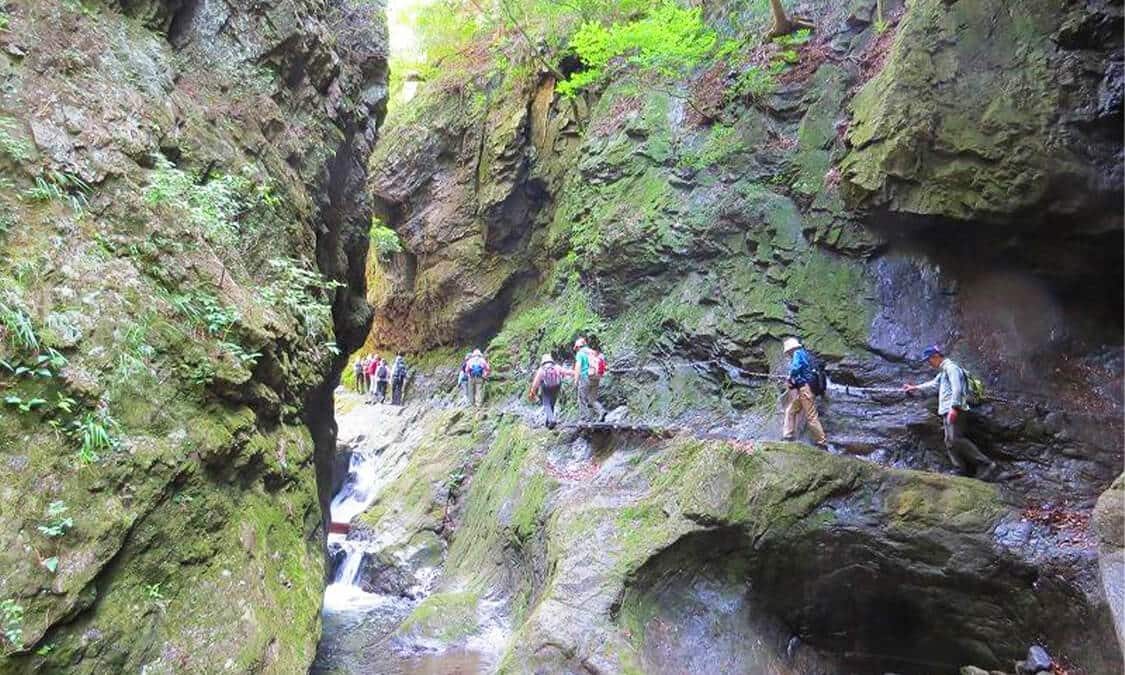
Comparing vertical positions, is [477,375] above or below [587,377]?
below

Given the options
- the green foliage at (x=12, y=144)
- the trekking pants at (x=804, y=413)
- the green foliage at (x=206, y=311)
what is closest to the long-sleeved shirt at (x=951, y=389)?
the trekking pants at (x=804, y=413)

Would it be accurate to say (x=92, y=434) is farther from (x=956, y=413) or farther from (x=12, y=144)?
(x=956, y=413)

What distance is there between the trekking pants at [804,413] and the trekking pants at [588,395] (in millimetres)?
4634

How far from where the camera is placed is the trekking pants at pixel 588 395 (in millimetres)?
14102

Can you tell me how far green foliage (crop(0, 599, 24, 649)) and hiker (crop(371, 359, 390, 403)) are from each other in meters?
22.7

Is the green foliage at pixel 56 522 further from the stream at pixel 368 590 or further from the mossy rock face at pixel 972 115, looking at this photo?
the mossy rock face at pixel 972 115

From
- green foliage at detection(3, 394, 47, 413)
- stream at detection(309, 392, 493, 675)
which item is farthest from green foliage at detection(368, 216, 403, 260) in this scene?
green foliage at detection(3, 394, 47, 413)

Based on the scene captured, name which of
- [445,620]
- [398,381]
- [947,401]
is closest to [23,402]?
[445,620]

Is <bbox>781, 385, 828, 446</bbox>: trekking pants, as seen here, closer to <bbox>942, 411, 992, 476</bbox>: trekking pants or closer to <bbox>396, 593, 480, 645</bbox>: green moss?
<bbox>942, 411, 992, 476</bbox>: trekking pants

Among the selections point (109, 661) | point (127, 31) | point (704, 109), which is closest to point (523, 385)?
point (704, 109)

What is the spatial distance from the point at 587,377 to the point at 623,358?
2002mm

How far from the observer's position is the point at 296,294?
916 centimetres

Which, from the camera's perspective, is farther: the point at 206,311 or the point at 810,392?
the point at 810,392

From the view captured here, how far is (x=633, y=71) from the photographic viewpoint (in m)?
19.8
